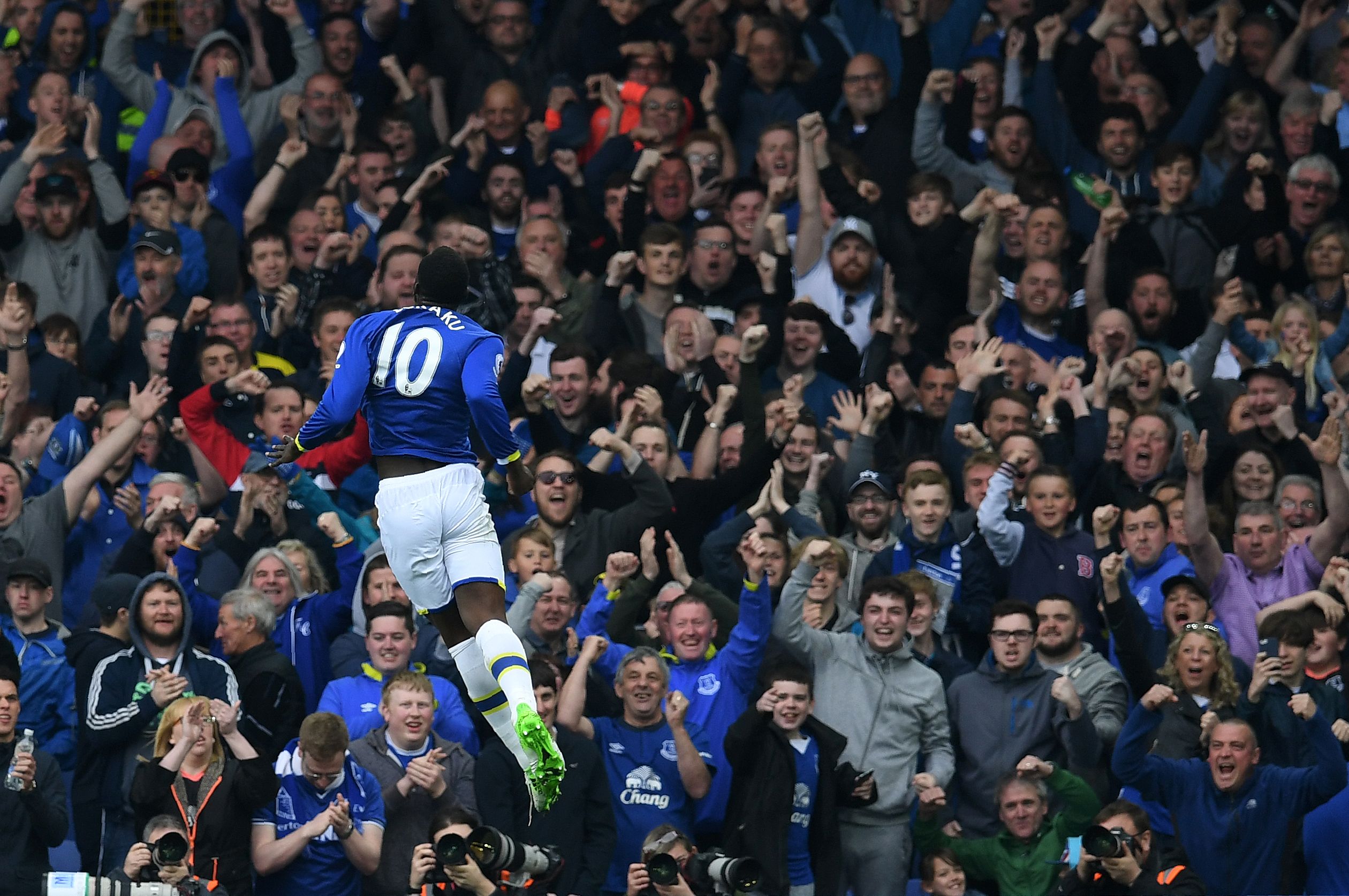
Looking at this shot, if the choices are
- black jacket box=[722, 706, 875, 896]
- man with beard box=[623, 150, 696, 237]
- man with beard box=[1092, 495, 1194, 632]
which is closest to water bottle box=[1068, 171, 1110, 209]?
man with beard box=[623, 150, 696, 237]

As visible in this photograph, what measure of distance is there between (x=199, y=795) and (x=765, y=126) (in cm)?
799

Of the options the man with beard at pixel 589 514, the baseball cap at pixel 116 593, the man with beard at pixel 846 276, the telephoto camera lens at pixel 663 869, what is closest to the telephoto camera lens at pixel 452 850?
the telephoto camera lens at pixel 663 869

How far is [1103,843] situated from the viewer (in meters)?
11.8

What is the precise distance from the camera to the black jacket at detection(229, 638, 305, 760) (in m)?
13.1

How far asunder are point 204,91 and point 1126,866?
10.2 meters

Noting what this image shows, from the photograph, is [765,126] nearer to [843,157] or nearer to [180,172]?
[843,157]

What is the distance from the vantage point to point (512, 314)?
16125 millimetres

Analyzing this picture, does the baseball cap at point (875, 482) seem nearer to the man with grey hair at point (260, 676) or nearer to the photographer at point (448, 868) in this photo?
the photographer at point (448, 868)

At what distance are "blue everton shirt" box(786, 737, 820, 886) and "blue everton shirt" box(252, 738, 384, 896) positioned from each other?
87.9 inches

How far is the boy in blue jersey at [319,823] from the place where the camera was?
1238 cm

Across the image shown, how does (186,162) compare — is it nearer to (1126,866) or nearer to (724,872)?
(724,872)

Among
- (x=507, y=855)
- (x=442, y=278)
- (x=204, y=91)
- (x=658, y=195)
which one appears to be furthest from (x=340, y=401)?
(x=204, y=91)

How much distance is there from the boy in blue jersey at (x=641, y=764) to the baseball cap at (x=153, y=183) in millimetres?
5815

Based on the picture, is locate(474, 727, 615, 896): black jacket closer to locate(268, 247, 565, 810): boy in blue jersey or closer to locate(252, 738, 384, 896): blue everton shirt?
locate(252, 738, 384, 896): blue everton shirt
